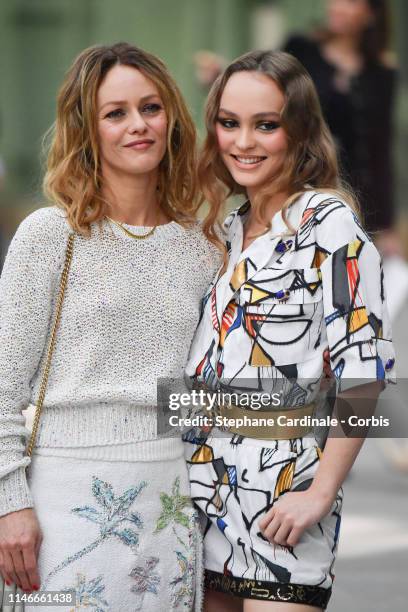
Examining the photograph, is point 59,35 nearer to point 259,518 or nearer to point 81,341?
point 81,341

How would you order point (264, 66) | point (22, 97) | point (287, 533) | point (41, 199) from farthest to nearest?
point (22, 97) < point (41, 199) < point (264, 66) < point (287, 533)

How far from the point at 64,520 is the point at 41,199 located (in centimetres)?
113

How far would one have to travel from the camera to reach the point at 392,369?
2979 millimetres

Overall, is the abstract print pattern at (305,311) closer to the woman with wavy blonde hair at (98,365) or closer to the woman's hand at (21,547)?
the woman with wavy blonde hair at (98,365)

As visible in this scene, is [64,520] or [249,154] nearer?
[64,520]

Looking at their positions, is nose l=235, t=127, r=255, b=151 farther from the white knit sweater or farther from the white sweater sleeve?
the white sweater sleeve

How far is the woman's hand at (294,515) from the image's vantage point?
2910 mm

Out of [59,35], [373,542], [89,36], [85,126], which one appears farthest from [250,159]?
[59,35]

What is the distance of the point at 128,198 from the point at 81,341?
44 cm

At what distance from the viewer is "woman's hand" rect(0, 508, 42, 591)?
2.91m

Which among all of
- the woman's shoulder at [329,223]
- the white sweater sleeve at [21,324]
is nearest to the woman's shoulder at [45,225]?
the white sweater sleeve at [21,324]

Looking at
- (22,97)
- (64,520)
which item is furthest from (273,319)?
(22,97)

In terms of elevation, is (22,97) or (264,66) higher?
(22,97)

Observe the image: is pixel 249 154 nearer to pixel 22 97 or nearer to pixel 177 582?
pixel 177 582
